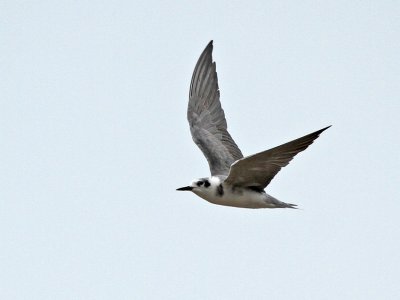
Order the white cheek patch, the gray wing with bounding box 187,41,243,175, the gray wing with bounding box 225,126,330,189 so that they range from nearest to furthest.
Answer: the gray wing with bounding box 225,126,330,189 → the white cheek patch → the gray wing with bounding box 187,41,243,175

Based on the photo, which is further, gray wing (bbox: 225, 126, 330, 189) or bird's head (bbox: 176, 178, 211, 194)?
bird's head (bbox: 176, 178, 211, 194)

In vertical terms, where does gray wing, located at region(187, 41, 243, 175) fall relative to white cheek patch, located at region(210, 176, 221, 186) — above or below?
above

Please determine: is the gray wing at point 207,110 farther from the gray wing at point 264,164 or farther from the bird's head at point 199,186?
the gray wing at point 264,164

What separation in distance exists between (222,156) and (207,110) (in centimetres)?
136

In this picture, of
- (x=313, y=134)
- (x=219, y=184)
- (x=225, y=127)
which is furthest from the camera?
(x=225, y=127)

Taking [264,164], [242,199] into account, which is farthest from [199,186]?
[264,164]

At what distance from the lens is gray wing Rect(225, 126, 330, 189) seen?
984 centimetres

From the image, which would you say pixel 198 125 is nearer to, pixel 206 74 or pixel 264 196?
pixel 206 74

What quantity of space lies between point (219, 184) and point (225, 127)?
2687 mm

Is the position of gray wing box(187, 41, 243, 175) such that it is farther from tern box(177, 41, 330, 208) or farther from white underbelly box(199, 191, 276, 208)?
white underbelly box(199, 191, 276, 208)

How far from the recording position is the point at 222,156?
42.4 ft

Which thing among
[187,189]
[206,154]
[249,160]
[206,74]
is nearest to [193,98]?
[206,74]

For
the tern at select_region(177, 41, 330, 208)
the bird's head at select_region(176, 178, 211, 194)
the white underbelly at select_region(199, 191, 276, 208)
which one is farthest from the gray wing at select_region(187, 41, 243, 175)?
the white underbelly at select_region(199, 191, 276, 208)

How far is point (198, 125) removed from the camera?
45.2 ft
